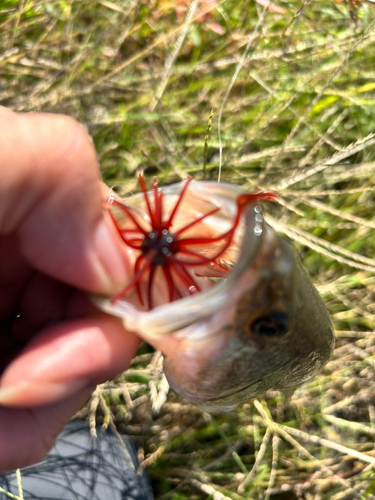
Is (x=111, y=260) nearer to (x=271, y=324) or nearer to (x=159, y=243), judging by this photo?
(x=159, y=243)

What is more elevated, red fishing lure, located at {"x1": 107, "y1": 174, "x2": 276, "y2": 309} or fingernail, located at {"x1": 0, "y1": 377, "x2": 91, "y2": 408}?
red fishing lure, located at {"x1": 107, "y1": 174, "x2": 276, "y2": 309}

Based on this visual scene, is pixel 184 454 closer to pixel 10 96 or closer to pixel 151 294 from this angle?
pixel 151 294

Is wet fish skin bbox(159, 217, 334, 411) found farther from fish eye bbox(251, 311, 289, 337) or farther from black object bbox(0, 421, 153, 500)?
black object bbox(0, 421, 153, 500)

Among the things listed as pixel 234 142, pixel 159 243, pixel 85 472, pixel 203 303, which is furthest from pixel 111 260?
pixel 234 142

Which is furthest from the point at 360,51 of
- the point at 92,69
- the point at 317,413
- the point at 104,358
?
the point at 104,358

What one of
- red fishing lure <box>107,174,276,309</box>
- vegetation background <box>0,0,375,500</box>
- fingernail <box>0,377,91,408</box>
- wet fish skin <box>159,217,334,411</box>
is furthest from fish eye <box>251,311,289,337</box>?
vegetation background <box>0,0,375,500</box>

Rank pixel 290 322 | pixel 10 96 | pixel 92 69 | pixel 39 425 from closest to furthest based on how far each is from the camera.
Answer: pixel 290 322
pixel 39 425
pixel 10 96
pixel 92 69

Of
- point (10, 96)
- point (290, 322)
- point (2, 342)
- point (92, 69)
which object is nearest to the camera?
point (290, 322)
